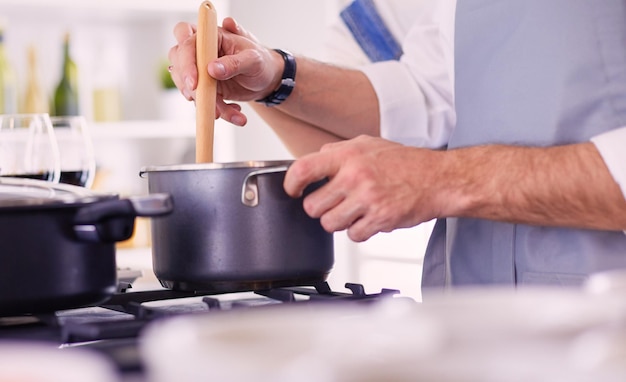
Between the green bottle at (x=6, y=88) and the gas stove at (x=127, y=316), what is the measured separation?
2227 millimetres

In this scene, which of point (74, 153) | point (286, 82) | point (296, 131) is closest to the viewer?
point (74, 153)

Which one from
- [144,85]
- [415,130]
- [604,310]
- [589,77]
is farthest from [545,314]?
[144,85]

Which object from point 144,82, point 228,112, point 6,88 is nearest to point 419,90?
point 228,112

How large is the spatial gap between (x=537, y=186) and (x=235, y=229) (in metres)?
0.37

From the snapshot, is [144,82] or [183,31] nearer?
[183,31]

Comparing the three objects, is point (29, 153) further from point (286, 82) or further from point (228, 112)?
point (286, 82)

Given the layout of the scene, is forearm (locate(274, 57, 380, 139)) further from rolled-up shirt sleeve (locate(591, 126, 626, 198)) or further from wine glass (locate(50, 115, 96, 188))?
rolled-up shirt sleeve (locate(591, 126, 626, 198))

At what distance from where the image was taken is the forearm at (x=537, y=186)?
105 cm

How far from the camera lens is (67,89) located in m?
3.31

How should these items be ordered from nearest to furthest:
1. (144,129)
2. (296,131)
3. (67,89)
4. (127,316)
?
(127,316) < (296,131) < (67,89) < (144,129)

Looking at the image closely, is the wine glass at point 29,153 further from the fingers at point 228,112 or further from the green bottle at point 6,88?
the green bottle at point 6,88

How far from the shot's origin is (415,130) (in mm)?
1516

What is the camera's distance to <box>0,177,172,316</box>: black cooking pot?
2.43 feet

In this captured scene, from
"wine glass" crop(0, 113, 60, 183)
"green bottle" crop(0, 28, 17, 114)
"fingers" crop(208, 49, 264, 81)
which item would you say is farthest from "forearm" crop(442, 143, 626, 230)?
"green bottle" crop(0, 28, 17, 114)
